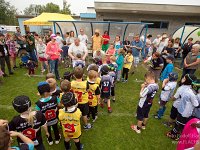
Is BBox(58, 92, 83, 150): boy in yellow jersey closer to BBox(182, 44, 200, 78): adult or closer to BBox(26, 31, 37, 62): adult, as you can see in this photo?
BBox(182, 44, 200, 78): adult

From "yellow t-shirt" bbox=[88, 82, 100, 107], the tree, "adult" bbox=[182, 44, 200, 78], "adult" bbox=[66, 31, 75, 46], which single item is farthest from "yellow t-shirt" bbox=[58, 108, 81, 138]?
the tree

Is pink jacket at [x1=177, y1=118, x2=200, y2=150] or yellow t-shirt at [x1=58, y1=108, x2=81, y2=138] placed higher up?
→ pink jacket at [x1=177, y1=118, x2=200, y2=150]

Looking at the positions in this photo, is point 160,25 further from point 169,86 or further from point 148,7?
point 169,86

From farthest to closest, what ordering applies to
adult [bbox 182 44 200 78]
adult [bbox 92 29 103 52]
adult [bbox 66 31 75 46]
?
adult [bbox 66 31 75 46], adult [bbox 92 29 103 52], adult [bbox 182 44 200 78]

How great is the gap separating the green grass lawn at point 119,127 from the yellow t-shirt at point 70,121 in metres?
0.79

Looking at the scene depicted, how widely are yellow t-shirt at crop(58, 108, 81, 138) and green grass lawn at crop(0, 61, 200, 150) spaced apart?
31.2 inches

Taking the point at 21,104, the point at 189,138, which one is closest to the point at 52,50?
the point at 21,104

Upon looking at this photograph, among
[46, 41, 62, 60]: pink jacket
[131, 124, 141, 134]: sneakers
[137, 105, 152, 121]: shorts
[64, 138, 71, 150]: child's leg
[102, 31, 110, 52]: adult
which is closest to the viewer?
[64, 138, 71, 150]: child's leg

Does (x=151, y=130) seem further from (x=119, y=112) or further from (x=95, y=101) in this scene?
(x=95, y=101)

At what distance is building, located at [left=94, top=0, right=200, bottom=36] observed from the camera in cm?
1434

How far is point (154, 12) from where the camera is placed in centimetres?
1543

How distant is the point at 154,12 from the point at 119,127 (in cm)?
1413

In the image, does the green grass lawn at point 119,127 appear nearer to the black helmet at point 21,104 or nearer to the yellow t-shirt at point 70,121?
the yellow t-shirt at point 70,121

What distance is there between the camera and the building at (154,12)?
14344 mm
